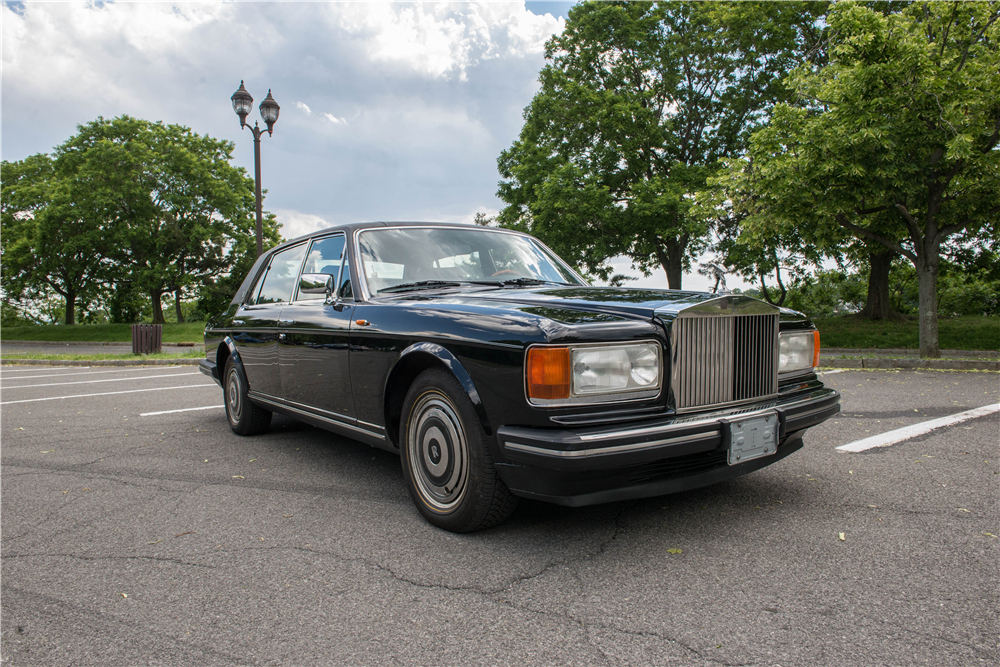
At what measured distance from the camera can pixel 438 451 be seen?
9.44ft

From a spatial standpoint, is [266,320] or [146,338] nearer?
[266,320]

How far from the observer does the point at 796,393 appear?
10.4 ft

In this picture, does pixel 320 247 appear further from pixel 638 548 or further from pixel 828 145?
pixel 828 145

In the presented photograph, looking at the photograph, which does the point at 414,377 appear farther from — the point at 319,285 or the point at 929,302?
the point at 929,302

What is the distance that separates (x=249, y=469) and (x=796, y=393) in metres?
3.39

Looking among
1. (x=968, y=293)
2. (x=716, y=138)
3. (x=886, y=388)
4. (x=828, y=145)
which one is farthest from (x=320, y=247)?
(x=968, y=293)

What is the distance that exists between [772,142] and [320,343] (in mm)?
11149

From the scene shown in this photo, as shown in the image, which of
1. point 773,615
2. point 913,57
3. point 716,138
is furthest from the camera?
point 716,138

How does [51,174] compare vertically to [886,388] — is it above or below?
above

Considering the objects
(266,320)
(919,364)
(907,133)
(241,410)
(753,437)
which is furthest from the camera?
(919,364)

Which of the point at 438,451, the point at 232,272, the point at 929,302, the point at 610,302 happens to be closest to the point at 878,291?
the point at 929,302

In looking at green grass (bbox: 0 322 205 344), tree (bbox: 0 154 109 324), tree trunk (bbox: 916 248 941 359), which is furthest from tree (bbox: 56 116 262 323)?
tree trunk (bbox: 916 248 941 359)

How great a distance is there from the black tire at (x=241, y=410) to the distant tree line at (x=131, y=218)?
92.5 feet

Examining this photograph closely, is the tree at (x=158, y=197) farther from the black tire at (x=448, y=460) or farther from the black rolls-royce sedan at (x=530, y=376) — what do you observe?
the black tire at (x=448, y=460)
